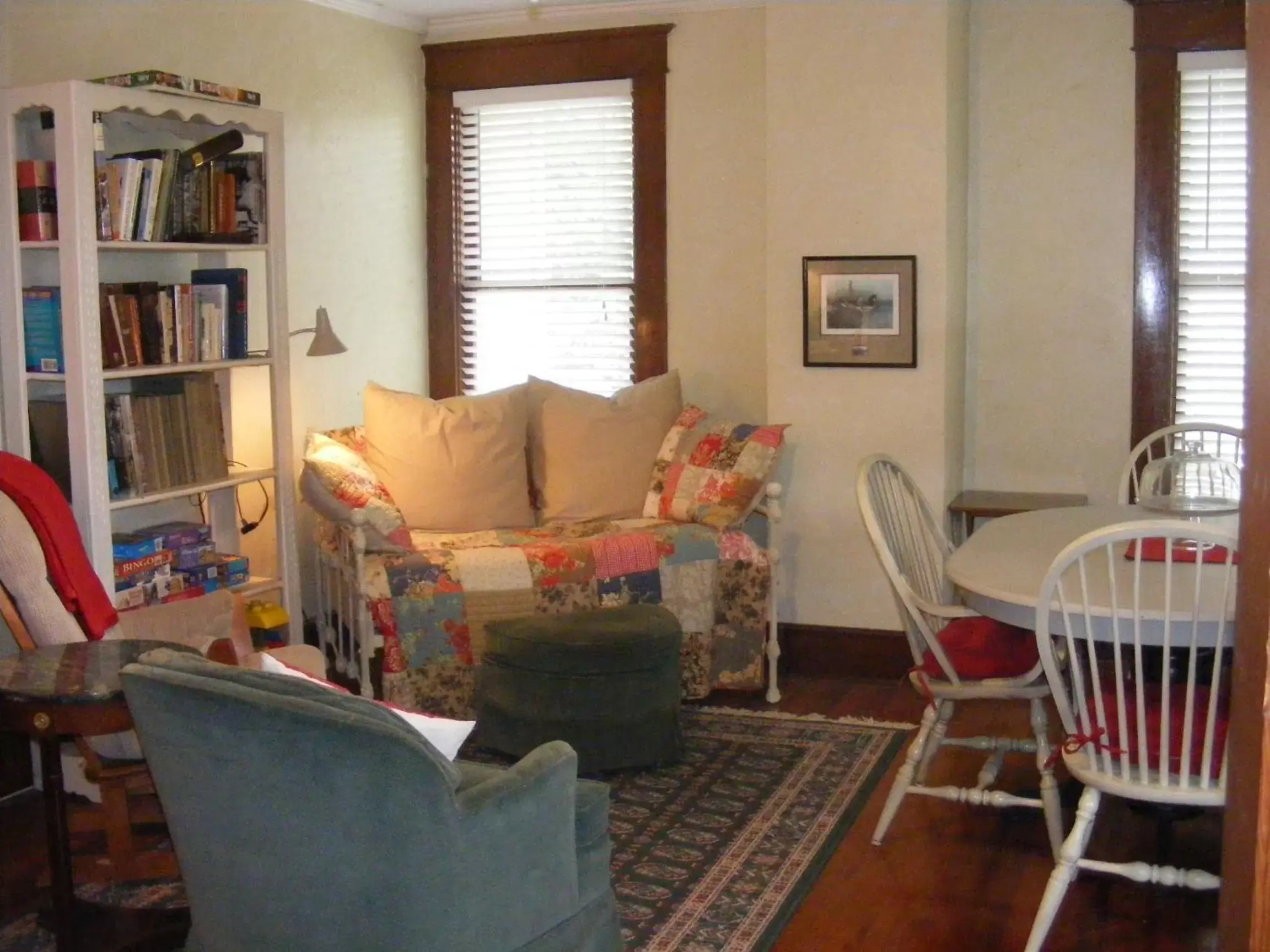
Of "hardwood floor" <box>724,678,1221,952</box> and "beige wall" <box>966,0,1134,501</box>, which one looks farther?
"beige wall" <box>966,0,1134,501</box>

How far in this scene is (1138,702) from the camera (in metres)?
2.48

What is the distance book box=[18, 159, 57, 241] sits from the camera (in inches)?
137

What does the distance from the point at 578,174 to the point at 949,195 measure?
150cm

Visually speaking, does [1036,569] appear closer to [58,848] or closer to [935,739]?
[935,739]

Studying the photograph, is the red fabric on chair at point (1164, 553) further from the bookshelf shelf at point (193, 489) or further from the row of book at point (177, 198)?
the row of book at point (177, 198)

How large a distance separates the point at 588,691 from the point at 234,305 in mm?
1559

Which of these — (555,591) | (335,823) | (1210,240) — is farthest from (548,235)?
(335,823)

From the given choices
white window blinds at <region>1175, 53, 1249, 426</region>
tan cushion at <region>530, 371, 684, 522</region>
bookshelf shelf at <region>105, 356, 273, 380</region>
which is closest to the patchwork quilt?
tan cushion at <region>530, 371, 684, 522</region>

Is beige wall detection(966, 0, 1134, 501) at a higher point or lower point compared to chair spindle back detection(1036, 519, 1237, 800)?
higher

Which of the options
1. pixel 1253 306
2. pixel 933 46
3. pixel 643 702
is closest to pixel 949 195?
pixel 933 46

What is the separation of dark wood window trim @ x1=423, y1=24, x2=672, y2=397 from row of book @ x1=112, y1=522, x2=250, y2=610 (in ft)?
5.56

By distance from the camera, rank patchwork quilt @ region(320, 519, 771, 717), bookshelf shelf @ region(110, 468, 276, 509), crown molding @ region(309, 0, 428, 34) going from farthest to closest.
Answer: crown molding @ region(309, 0, 428, 34) < patchwork quilt @ region(320, 519, 771, 717) < bookshelf shelf @ region(110, 468, 276, 509)

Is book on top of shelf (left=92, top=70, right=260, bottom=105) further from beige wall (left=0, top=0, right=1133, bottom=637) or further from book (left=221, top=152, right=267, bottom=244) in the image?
beige wall (left=0, top=0, right=1133, bottom=637)

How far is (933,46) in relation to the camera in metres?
4.43
